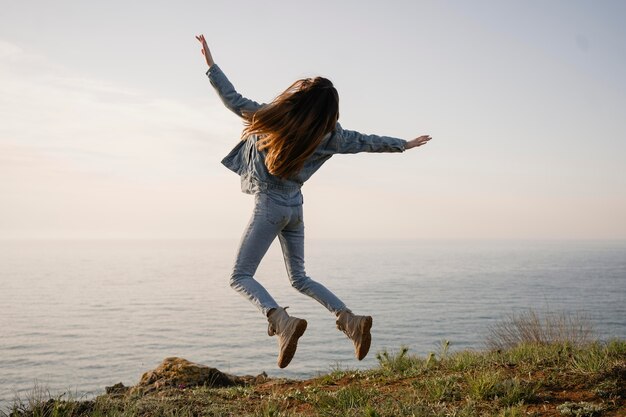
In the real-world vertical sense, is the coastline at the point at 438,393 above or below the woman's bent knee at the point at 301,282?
below

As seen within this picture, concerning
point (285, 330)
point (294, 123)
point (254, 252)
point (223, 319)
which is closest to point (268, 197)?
point (254, 252)

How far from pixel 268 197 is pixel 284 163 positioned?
0.35m

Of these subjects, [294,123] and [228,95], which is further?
[228,95]

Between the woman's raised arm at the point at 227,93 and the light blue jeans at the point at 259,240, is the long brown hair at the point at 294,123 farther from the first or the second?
the light blue jeans at the point at 259,240

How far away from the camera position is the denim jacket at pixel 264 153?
16.0 feet

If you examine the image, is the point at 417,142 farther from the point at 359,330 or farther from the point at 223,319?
the point at 223,319

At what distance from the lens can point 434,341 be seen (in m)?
44.4

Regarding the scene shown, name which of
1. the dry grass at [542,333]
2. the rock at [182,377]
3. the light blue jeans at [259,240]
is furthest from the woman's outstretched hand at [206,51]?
the dry grass at [542,333]

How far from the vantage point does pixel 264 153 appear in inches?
197

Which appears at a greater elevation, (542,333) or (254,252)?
(254,252)

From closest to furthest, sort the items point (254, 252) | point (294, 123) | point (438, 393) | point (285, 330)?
1. point (294, 123)
2. point (285, 330)
3. point (254, 252)
4. point (438, 393)

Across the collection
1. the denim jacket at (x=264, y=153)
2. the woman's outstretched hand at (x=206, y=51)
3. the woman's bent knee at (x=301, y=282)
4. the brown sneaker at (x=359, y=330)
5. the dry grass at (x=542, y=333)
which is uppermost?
the woman's outstretched hand at (x=206, y=51)

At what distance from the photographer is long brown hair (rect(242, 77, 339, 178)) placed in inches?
185

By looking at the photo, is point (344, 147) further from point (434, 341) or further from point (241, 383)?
point (434, 341)
